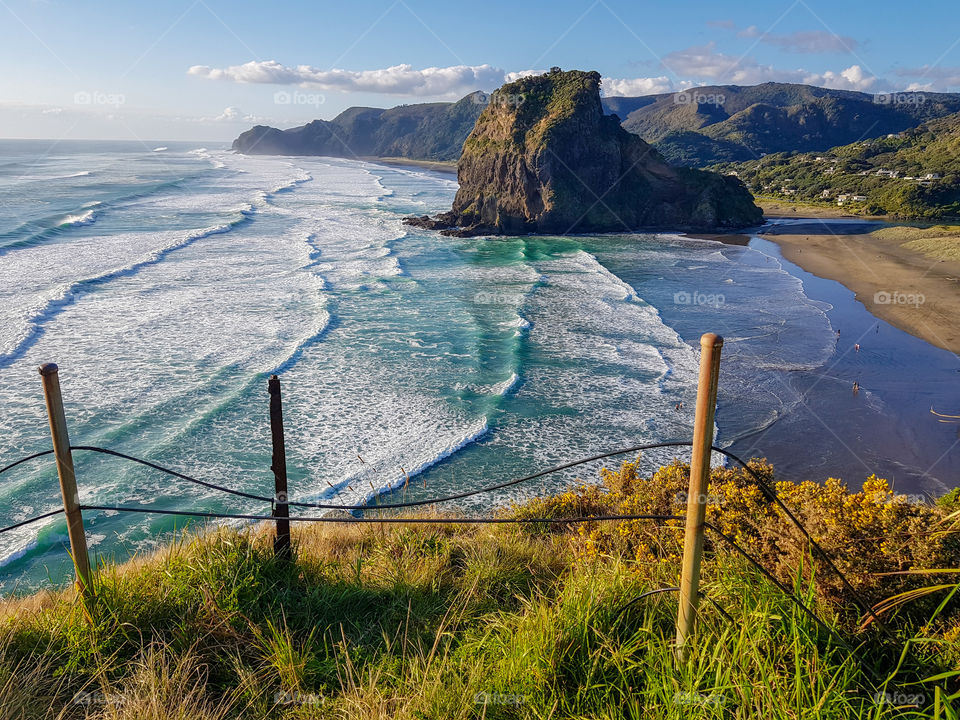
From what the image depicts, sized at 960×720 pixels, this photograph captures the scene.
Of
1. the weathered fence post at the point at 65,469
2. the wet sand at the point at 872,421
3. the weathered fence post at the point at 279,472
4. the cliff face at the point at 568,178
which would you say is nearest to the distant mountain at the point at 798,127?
the cliff face at the point at 568,178

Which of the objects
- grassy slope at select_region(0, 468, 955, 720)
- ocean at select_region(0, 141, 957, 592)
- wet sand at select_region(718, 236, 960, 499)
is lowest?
wet sand at select_region(718, 236, 960, 499)

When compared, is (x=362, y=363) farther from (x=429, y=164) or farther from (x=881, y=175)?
(x=429, y=164)

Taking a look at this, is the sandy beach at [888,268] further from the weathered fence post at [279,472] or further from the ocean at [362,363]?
the weathered fence post at [279,472]

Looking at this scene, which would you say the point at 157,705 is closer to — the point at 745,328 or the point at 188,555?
the point at 188,555

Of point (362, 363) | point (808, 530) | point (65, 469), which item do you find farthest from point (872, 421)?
point (65, 469)

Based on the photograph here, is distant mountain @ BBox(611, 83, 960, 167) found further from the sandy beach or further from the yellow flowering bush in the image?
the yellow flowering bush

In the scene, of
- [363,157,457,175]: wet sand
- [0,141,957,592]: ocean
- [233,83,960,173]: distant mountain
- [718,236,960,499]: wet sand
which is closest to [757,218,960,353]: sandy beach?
[0,141,957,592]: ocean
